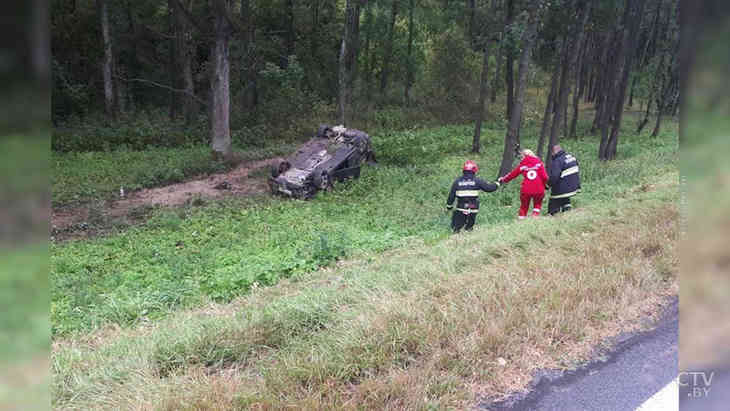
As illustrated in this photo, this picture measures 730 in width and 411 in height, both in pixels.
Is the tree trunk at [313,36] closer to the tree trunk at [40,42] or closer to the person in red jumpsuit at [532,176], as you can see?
the person in red jumpsuit at [532,176]

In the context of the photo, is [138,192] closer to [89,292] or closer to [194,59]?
[89,292]

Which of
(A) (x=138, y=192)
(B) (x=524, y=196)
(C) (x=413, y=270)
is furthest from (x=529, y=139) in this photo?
(C) (x=413, y=270)

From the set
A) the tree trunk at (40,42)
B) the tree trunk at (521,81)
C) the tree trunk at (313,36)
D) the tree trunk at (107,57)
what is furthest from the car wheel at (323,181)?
the tree trunk at (313,36)

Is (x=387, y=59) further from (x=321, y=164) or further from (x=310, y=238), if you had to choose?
(x=310, y=238)

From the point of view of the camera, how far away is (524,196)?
1071 cm

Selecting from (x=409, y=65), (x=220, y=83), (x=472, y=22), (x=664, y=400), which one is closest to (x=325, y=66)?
(x=409, y=65)

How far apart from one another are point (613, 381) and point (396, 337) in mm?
1619

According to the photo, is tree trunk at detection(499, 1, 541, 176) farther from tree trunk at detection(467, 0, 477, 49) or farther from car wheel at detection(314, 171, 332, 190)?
tree trunk at detection(467, 0, 477, 49)

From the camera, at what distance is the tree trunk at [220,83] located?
18547 millimetres

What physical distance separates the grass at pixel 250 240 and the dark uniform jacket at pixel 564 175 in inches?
26.3

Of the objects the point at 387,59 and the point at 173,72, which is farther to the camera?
the point at 387,59

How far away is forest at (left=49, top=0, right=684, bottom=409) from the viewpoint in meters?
3.96

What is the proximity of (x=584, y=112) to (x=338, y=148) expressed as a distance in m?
26.2

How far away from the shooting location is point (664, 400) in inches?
124
